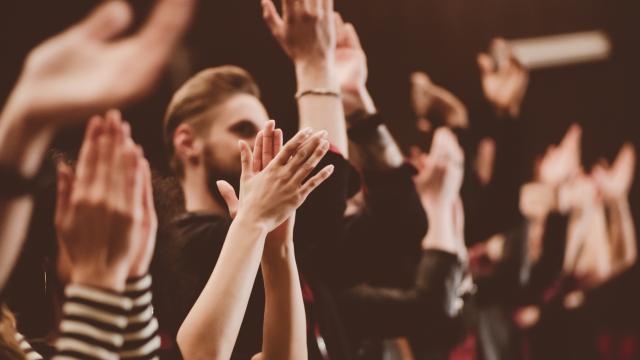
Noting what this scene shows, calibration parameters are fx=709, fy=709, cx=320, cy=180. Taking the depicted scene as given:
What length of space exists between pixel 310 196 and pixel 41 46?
49cm

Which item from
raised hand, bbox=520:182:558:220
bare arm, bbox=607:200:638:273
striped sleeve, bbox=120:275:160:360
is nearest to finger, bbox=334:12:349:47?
striped sleeve, bbox=120:275:160:360

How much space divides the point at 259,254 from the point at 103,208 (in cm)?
21

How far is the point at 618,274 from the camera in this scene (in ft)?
10.8

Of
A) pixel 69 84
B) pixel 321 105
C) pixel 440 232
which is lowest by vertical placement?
pixel 440 232

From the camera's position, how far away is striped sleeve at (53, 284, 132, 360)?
761 millimetres

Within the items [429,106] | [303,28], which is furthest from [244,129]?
[429,106]

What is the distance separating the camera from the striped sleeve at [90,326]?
2.50 ft

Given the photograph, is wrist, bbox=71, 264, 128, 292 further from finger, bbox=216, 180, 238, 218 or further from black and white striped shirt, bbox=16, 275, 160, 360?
finger, bbox=216, 180, 238, 218

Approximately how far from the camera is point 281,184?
36.8 inches

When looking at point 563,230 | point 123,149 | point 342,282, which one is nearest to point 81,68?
point 123,149

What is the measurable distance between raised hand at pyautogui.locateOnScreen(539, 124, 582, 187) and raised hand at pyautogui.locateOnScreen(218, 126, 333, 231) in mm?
2285

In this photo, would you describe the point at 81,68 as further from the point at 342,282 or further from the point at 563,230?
the point at 563,230

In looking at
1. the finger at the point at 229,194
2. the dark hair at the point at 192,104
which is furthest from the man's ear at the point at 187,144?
the finger at the point at 229,194

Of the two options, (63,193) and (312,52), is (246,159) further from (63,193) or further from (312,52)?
(312,52)
